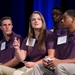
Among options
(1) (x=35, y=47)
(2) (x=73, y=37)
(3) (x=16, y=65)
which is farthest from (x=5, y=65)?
(2) (x=73, y=37)

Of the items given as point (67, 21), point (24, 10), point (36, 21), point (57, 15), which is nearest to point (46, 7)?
point (24, 10)

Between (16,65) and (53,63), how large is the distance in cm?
84

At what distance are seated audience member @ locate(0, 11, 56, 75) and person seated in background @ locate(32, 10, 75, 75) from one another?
15cm

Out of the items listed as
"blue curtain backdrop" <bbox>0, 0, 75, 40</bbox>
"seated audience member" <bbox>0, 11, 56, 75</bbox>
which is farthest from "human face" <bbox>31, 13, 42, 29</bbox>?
"blue curtain backdrop" <bbox>0, 0, 75, 40</bbox>

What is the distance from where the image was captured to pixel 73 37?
290cm

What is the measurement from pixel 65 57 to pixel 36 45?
0.47 metres

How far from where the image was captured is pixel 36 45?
10.7 ft

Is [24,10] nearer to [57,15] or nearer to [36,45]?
[57,15]

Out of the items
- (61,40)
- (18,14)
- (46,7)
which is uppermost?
(46,7)

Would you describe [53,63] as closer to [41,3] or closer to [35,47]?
[35,47]

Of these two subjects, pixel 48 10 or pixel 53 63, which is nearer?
pixel 53 63

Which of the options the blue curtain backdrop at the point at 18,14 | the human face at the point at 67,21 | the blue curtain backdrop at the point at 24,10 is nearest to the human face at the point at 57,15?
the blue curtain backdrop at the point at 24,10

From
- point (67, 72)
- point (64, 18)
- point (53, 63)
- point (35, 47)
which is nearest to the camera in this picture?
point (67, 72)

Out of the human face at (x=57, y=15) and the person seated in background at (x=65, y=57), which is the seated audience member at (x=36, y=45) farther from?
the human face at (x=57, y=15)
